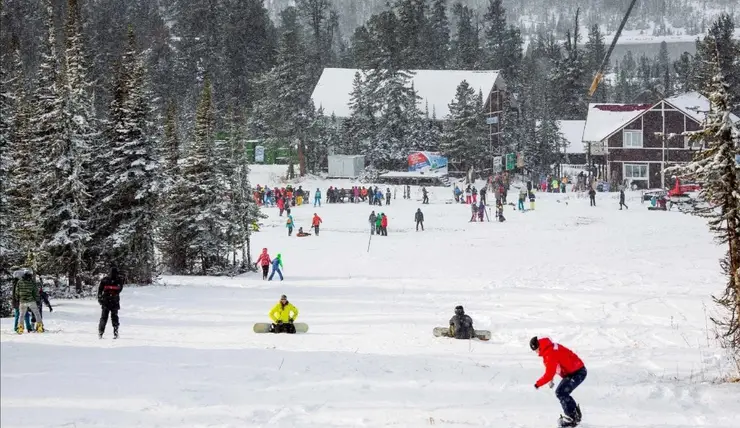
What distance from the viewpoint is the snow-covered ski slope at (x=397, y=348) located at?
910 cm

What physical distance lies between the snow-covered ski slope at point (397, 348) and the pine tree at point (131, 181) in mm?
2010

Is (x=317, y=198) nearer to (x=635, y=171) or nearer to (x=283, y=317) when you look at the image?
(x=635, y=171)

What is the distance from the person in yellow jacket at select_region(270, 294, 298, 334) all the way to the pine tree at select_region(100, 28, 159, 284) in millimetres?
10808

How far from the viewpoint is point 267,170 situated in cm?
6638

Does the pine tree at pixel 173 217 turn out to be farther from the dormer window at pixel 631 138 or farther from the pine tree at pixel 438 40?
the pine tree at pixel 438 40

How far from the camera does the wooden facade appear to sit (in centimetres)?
5819

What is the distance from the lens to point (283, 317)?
50.6 feet

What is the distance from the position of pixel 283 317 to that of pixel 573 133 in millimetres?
79291

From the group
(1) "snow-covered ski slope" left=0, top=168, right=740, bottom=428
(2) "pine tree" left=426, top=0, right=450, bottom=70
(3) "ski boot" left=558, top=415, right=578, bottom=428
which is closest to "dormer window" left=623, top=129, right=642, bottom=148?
(1) "snow-covered ski slope" left=0, top=168, right=740, bottom=428

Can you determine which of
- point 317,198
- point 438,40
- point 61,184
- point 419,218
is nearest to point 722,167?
point 61,184

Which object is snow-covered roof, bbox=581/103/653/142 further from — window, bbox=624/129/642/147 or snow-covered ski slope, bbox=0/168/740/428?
snow-covered ski slope, bbox=0/168/740/428

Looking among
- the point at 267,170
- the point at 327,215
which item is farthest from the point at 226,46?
the point at 327,215

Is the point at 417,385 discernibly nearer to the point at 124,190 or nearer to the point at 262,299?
the point at 262,299

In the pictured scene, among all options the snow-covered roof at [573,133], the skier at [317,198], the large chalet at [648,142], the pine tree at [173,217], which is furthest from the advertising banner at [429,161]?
the pine tree at [173,217]
